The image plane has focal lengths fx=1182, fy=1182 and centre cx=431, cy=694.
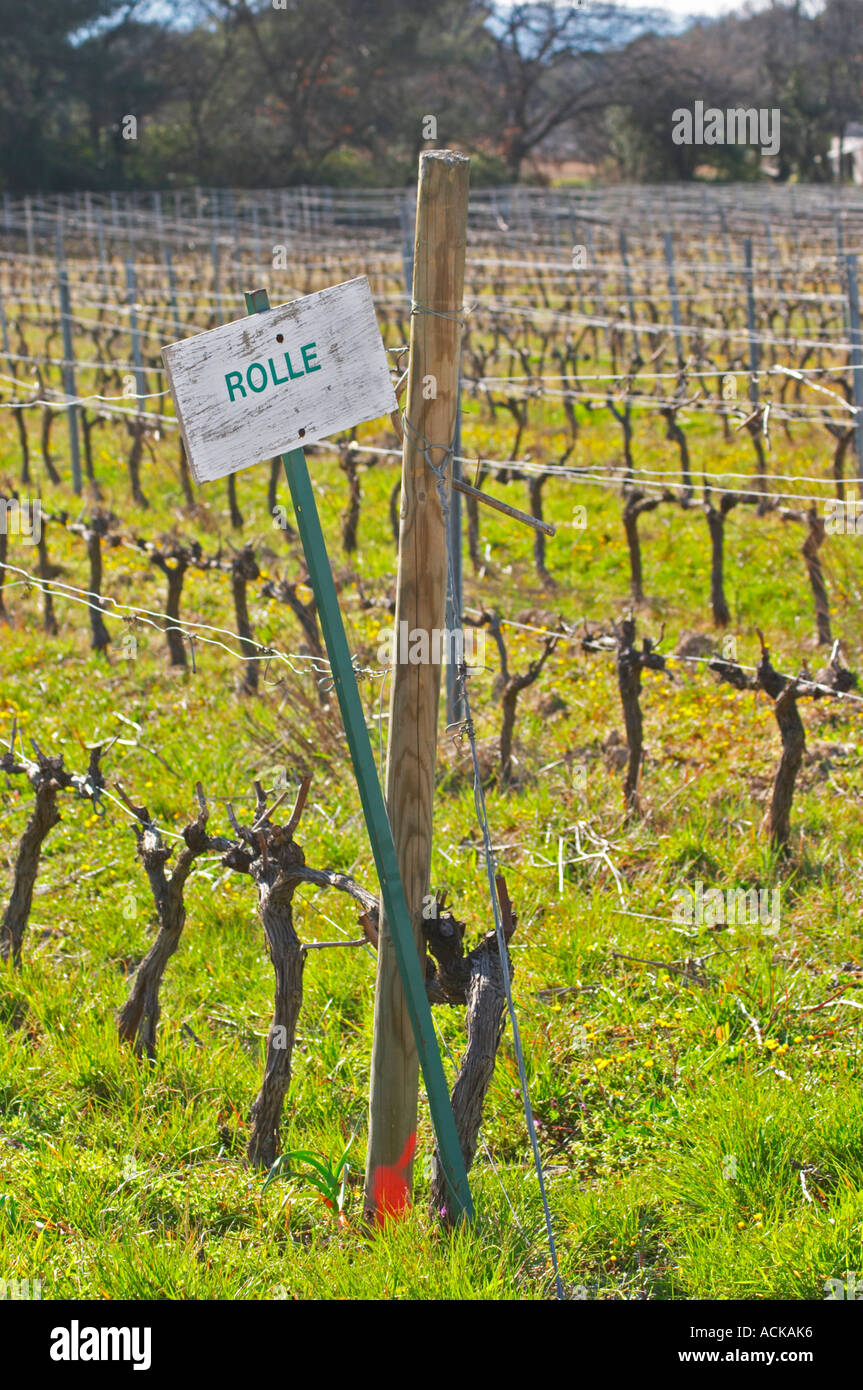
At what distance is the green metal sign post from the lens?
7.25 feet

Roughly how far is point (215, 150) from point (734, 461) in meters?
36.4

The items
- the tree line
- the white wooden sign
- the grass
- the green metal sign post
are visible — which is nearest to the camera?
the white wooden sign

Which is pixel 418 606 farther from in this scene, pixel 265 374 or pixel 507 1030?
pixel 507 1030

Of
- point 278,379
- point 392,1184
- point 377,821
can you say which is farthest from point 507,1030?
point 278,379

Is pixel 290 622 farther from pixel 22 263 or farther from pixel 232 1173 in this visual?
pixel 22 263

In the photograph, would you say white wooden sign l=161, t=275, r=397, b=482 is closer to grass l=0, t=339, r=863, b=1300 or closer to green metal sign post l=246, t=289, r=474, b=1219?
green metal sign post l=246, t=289, r=474, b=1219

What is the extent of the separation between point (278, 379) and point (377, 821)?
86 centimetres

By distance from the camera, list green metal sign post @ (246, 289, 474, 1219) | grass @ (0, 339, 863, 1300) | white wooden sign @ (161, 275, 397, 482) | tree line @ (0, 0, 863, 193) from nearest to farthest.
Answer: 1. white wooden sign @ (161, 275, 397, 482)
2. green metal sign post @ (246, 289, 474, 1219)
3. grass @ (0, 339, 863, 1300)
4. tree line @ (0, 0, 863, 193)

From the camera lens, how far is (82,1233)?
2.64m

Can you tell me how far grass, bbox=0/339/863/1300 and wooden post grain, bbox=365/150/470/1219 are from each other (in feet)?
0.75

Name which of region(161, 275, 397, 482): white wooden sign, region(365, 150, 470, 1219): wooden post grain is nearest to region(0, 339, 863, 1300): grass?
region(365, 150, 470, 1219): wooden post grain

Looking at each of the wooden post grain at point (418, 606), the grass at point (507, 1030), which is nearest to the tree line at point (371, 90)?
the grass at point (507, 1030)

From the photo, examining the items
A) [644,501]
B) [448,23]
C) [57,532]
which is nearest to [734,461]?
[644,501]

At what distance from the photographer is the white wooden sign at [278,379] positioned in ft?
6.89
